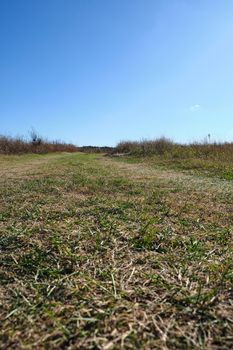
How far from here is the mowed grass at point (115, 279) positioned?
4.00ft

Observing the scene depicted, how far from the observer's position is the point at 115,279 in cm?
168

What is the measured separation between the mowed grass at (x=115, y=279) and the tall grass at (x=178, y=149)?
1229 cm

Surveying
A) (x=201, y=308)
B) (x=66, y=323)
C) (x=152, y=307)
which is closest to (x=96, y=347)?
(x=66, y=323)

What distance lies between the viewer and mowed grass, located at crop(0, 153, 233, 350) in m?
1.22

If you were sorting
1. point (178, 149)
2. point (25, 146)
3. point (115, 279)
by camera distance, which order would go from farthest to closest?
point (25, 146) → point (178, 149) → point (115, 279)

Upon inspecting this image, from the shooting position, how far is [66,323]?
4.22 ft

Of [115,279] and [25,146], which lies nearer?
[115,279]

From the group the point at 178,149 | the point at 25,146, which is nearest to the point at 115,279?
the point at 178,149

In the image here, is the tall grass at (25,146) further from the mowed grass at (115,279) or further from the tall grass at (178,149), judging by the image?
the mowed grass at (115,279)

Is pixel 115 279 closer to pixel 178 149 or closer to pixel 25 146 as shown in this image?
pixel 178 149

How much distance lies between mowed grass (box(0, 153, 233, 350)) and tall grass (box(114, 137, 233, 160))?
40.3 feet

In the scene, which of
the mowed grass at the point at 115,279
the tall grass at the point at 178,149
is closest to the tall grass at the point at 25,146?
the tall grass at the point at 178,149

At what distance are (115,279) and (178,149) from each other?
1943 centimetres

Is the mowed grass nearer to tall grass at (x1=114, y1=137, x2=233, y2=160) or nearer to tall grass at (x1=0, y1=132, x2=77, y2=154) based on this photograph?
tall grass at (x1=114, y1=137, x2=233, y2=160)
